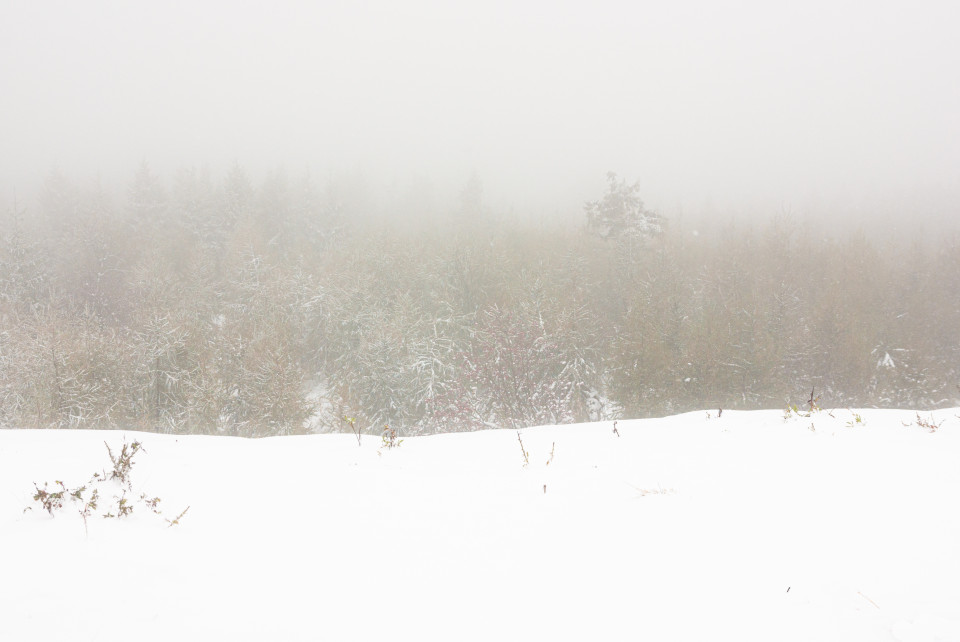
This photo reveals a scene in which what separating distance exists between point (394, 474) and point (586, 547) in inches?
77.8

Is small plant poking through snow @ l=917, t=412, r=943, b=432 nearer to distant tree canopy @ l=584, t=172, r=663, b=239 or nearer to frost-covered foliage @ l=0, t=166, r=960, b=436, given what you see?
frost-covered foliage @ l=0, t=166, r=960, b=436

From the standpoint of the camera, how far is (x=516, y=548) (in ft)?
8.16

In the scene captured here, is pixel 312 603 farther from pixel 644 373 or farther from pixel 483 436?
pixel 644 373

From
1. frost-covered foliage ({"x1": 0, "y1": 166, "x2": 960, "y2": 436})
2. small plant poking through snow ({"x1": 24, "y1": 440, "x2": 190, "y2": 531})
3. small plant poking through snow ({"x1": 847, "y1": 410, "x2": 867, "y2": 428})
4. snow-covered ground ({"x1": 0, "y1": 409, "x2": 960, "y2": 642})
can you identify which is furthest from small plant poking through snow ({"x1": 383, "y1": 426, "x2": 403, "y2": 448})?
frost-covered foliage ({"x1": 0, "y1": 166, "x2": 960, "y2": 436})

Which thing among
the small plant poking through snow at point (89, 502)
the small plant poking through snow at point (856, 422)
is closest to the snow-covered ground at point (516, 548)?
the small plant poking through snow at point (89, 502)

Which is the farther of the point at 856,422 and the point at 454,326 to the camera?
the point at 454,326

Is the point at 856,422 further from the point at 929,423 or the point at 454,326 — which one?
the point at 454,326

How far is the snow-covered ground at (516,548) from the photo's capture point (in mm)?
1813

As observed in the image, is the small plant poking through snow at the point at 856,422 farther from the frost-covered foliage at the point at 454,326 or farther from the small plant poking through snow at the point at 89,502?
the frost-covered foliage at the point at 454,326

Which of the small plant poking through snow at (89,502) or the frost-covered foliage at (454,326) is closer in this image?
the small plant poking through snow at (89,502)

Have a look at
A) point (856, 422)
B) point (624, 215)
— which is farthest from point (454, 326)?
point (856, 422)

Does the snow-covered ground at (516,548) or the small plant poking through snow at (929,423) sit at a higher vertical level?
the small plant poking through snow at (929,423)

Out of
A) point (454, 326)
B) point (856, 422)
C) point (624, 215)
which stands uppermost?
point (624, 215)

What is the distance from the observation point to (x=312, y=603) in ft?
6.63
